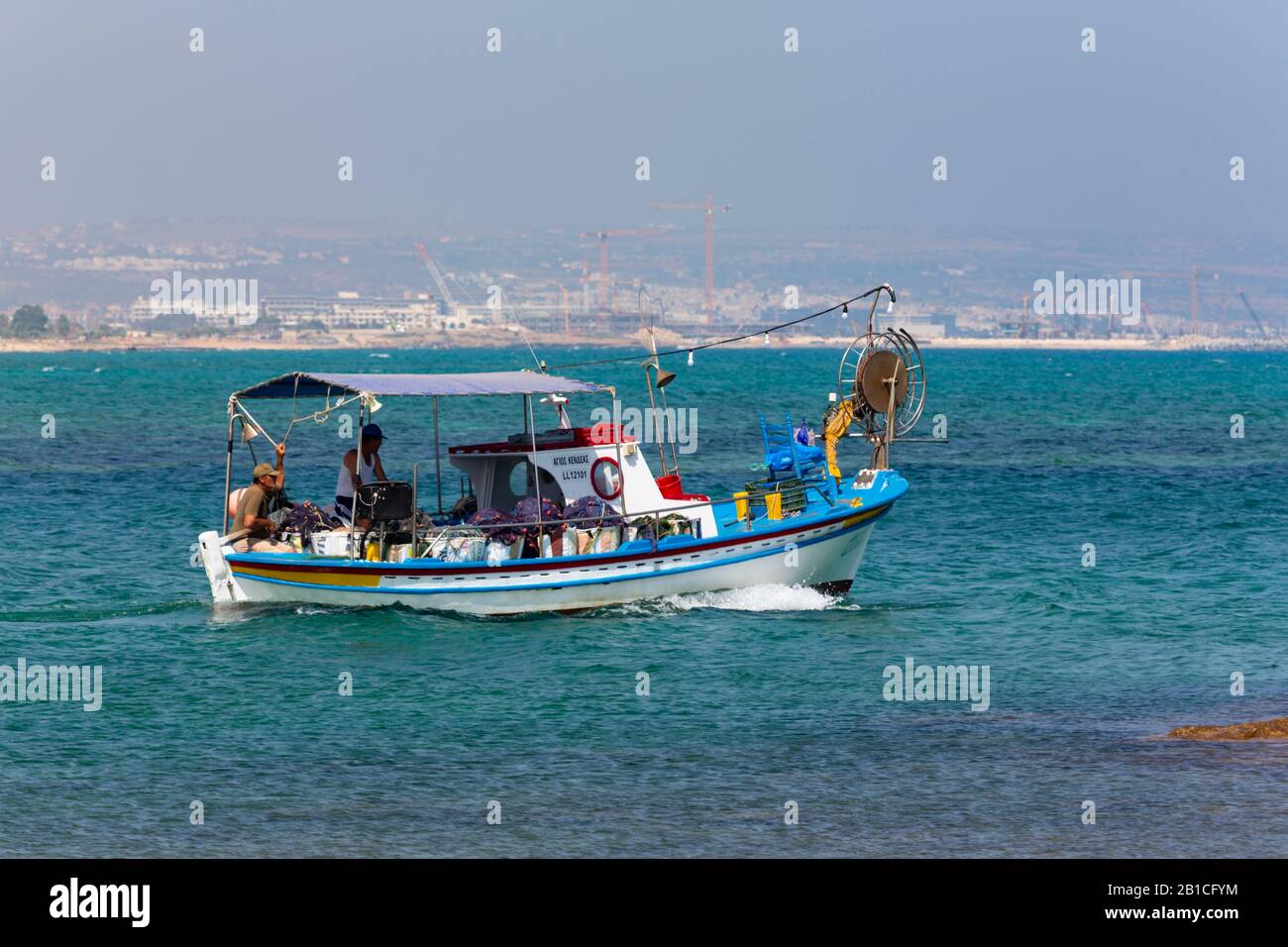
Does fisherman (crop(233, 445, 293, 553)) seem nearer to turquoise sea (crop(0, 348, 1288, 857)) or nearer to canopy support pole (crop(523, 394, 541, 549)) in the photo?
turquoise sea (crop(0, 348, 1288, 857))

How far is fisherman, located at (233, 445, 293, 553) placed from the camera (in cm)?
3020

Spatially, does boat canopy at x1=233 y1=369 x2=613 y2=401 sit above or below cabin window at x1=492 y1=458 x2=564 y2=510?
above

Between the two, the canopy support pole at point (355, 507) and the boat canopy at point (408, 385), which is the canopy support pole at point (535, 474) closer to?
the boat canopy at point (408, 385)

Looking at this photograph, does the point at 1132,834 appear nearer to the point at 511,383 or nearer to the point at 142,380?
the point at 511,383

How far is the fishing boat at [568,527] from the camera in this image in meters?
29.4

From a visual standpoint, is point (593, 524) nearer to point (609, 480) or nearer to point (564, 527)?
point (564, 527)

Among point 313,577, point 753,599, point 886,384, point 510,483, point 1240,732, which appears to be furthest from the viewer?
point 510,483

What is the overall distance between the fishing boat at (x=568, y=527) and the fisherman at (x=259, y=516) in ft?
0.82

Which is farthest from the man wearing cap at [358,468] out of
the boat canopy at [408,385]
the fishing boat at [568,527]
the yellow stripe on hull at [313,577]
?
the yellow stripe on hull at [313,577]

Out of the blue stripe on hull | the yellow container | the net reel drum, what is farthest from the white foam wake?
the net reel drum

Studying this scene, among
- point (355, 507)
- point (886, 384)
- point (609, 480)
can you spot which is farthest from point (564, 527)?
point (886, 384)

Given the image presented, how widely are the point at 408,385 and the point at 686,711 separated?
8312 millimetres

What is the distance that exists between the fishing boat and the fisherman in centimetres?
25

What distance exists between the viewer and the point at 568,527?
29.6 metres
